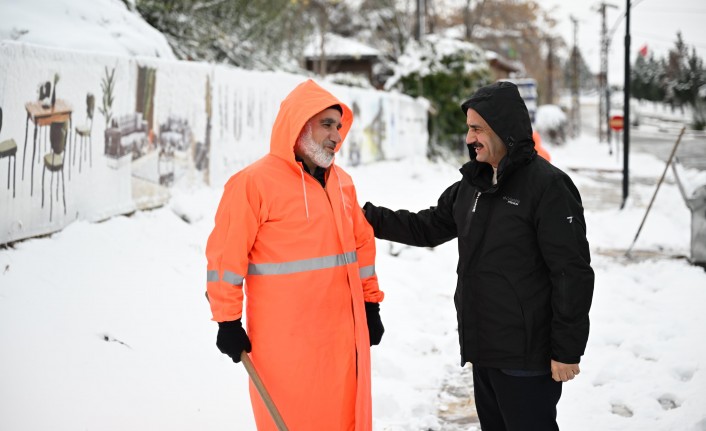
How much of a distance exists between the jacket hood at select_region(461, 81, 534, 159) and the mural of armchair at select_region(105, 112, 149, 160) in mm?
4371

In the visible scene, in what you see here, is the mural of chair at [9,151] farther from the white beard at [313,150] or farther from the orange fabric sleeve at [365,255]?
the orange fabric sleeve at [365,255]

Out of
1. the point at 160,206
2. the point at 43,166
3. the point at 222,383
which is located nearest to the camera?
the point at 222,383

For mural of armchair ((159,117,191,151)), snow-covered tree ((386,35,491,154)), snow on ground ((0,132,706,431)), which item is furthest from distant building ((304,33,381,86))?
snow on ground ((0,132,706,431))

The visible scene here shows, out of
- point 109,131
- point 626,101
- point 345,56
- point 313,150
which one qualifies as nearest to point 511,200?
point 313,150

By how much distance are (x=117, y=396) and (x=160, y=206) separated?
3.58 metres

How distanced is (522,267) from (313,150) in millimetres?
1079

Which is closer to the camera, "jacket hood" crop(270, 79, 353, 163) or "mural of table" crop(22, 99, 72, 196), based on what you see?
"jacket hood" crop(270, 79, 353, 163)

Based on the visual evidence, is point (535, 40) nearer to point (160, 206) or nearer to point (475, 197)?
point (160, 206)

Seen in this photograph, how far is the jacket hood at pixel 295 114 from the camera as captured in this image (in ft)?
10.6

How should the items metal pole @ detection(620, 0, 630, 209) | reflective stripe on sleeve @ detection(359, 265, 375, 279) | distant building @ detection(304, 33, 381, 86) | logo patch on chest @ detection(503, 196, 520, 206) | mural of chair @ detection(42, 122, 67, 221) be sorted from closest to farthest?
logo patch on chest @ detection(503, 196, 520, 206) → reflective stripe on sleeve @ detection(359, 265, 375, 279) → mural of chair @ detection(42, 122, 67, 221) → metal pole @ detection(620, 0, 630, 209) → distant building @ detection(304, 33, 381, 86)

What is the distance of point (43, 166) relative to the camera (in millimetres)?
5543

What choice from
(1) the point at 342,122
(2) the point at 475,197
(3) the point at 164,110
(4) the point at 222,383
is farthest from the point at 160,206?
(2) the point at 475,197

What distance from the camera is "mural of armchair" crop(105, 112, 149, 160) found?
653cm

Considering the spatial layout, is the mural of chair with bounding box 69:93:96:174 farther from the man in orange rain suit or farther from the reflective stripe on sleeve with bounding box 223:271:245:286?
the reflective stripe on sleeve with bounding box 223:271:245:286
